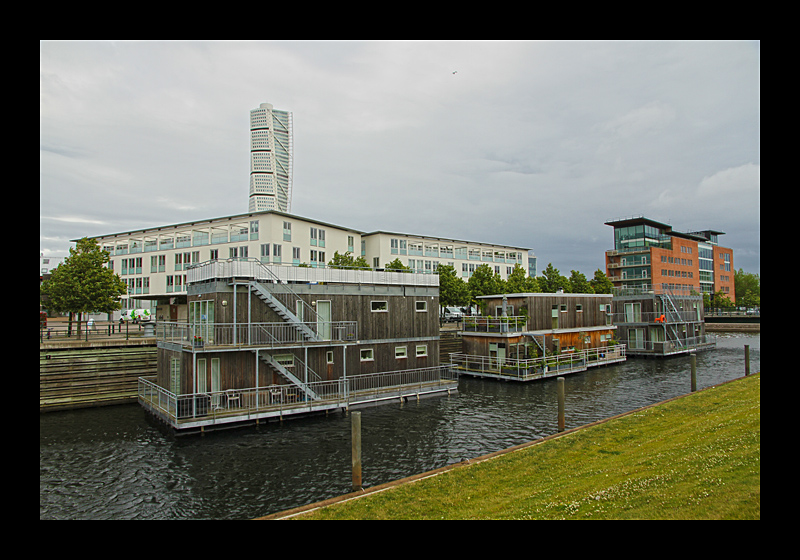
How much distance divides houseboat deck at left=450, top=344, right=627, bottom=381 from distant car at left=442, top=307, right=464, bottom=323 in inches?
954

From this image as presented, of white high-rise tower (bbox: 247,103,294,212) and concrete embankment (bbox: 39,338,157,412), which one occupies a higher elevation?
white high-rise tower (bbox: 247,103,294,212)

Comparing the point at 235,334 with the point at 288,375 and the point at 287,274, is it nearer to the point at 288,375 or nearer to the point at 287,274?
the point at 288,375

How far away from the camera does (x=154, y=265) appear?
236 feet

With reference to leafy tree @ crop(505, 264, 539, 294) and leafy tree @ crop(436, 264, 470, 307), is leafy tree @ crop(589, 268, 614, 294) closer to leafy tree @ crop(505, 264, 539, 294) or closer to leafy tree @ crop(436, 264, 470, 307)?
leafy tree @ crop(505, 264, 539, 294)

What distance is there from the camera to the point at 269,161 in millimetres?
179000

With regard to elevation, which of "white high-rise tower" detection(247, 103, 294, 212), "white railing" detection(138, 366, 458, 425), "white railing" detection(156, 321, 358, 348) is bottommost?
"white railing" detection(138, 366, 458, 425)

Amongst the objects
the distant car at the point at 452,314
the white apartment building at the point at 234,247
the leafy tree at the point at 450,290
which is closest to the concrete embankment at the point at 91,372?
the white apartment building at the point at 234,247

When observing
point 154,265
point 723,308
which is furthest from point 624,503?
point 723,308

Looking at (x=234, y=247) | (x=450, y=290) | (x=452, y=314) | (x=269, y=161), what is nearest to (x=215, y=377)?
(x=450, y=290)

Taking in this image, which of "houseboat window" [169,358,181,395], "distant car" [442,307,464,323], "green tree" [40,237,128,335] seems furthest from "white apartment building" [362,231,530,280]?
"houseboat window" [169,358,181,395]

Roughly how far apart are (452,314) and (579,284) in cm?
2056

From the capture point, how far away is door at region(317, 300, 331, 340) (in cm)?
2731

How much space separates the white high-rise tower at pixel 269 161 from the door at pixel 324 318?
507 feet
